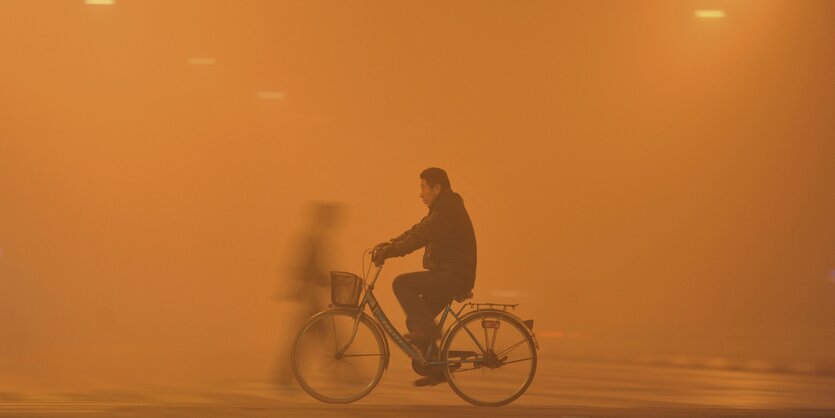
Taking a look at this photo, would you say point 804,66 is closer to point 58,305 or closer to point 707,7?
point 707,7

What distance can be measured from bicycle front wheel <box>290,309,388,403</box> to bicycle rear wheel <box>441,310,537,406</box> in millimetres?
496

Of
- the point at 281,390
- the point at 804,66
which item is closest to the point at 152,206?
the point at 281,390

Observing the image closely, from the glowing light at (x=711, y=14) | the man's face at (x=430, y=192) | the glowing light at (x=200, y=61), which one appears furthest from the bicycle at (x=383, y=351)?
the glowing light at (x=711, y=14)

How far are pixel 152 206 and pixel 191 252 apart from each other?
78 cm

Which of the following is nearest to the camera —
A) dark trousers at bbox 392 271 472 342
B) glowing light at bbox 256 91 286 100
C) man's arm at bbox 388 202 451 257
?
man's arm at bbox 388 202 451 257

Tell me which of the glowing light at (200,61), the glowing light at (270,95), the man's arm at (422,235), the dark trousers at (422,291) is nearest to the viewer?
the man's arm at (422,235)

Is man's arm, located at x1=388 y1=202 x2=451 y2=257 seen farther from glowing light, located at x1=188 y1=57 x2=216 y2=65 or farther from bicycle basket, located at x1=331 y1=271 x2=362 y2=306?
glowing light, located at x1=188 y1=57 x2=216 y2=65

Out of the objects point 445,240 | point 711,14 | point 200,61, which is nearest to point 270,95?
point 200,61

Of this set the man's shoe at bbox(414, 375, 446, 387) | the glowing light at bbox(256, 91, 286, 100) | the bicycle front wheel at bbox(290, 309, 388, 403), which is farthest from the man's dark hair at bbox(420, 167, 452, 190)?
the glowing light at bbox(256, 91, 286, 100)

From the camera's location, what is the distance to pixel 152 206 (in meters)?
12.3

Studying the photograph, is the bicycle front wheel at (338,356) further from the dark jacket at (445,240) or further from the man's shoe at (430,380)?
the dark jacket at (445,240)

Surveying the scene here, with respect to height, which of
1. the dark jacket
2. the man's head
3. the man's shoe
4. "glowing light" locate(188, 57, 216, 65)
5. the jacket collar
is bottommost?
the man's shoe

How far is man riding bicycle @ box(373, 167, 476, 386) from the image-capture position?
6520 millimetres

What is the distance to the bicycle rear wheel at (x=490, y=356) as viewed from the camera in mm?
6652
